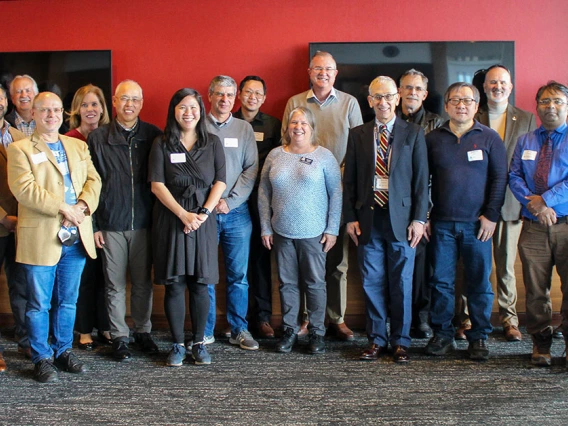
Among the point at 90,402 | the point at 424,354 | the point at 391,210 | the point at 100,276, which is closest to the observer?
the point at 90,402

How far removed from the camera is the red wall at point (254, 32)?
16.8 ft

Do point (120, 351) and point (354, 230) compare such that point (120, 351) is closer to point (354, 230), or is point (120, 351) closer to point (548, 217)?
point (354, 230)

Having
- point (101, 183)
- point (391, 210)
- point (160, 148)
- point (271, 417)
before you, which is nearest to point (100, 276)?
point (101, 183)

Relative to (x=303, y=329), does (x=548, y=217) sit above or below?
above

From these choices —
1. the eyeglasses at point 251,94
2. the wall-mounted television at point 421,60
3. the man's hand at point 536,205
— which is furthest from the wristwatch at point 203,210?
the wall-mounted television at point 421,60

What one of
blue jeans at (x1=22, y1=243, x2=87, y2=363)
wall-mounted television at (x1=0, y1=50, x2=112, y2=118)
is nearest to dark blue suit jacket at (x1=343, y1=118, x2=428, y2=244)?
blue jeans at (x1=22, y1=243, x2=87, y2=363)

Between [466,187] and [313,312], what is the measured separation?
124 cm

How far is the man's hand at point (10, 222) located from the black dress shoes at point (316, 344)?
198cm

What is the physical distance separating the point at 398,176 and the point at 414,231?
1.15 ft

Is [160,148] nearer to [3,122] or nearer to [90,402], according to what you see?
[3,122]

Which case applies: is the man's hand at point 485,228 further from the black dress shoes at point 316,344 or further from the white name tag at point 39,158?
the white name tag at point 39,158

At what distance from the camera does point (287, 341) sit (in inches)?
144

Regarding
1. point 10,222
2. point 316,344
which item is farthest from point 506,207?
point 10,222

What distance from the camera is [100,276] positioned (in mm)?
3828
